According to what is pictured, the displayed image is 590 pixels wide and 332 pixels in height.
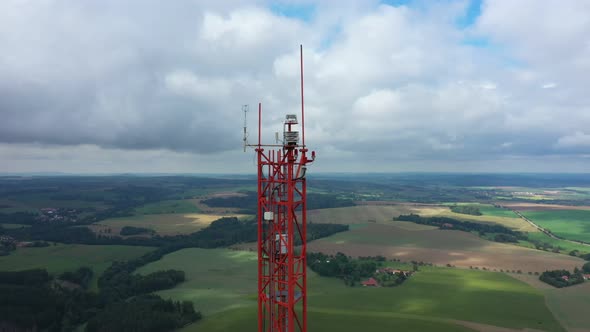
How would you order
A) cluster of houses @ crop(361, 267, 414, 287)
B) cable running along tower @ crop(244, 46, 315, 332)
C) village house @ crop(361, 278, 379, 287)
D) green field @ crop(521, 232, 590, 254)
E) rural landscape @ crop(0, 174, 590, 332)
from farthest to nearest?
green field @ crop(521, 232, 590, 254) < cluster of houses @ crop(361, 267, 414, 287) < village house @ crop(361, 278, 379, 287) < rural landscape @ crop(0, 174, 590, 332) < cable running along tower @ crop(244, 46, 315, 332)

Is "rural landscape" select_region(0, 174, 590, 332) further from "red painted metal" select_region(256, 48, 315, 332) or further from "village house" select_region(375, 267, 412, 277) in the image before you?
"red painted metal" select_region(256, 48, 315, 332)

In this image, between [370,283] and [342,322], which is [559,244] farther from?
[342,322]

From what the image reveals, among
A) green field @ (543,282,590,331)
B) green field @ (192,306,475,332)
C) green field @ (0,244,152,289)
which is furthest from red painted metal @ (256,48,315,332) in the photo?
green field @ (0,244,152,289)

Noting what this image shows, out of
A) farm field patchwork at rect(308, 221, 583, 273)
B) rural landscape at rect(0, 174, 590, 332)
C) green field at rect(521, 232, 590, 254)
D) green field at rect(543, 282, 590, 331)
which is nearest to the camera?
rural landscape at rect(0, 174, 590, 332)

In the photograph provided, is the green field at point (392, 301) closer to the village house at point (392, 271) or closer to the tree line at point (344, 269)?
the tree line at point (344, 269)

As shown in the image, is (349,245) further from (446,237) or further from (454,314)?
(454,314)

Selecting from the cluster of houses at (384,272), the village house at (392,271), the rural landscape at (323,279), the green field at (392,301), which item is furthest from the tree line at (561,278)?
the village house at (392,271)
